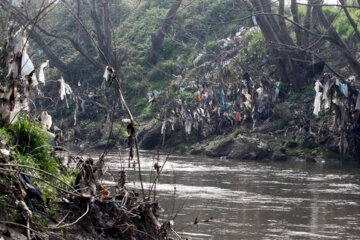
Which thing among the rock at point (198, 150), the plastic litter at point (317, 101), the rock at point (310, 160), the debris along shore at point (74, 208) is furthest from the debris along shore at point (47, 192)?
the rock at point (198, 150)

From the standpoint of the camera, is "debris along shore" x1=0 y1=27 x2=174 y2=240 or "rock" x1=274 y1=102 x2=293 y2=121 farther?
"rock" x1=274 y1=102 x2=293 y2=121

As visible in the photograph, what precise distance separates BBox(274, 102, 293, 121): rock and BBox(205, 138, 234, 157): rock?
1.92 m

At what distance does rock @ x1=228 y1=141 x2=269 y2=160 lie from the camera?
15953 mm

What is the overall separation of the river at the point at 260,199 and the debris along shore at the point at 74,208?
0.94ft

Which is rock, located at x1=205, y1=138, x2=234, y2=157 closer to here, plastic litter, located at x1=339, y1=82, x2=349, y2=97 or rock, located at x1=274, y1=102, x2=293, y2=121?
rock, located at x1=274, y1=102, x2=293, y2=121

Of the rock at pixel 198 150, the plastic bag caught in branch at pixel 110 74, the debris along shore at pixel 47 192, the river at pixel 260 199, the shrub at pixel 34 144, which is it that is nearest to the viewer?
the debris along shore at pixel 47 192

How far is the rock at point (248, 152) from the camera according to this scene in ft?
52.3

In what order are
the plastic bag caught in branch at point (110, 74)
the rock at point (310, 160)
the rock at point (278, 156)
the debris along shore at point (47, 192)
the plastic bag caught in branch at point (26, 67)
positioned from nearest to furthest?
the debris along shore at point (47, 192)
the plastic bag caught in branch at point (110, 74)
the plastic bag caught in branch at point (26, 67)
the rock at point (310, 160)
the rock at point (278, 156)

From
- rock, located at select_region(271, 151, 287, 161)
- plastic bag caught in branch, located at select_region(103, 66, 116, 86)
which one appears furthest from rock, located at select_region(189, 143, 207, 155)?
plastic bag caught in branch, located at select_region(103, 66, 116, 86)

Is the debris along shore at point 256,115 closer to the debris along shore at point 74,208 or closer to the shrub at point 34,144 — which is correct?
the shrub at point 34,144

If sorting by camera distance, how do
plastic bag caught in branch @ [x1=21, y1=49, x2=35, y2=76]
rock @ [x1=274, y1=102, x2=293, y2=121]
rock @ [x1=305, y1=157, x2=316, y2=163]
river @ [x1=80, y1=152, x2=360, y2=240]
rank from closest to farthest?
plastic bag caught in branch @ [x1=21, y1=49, x2=35, y2=76]
river @ [x1=80, y1=152, x2=360, y2=240]
rock @ [x1=305, y1=157, x2=316, y2=163]
rock @ [x1=274, y1=102, x2=293, y2=121]

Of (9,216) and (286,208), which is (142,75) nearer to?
(286,208)

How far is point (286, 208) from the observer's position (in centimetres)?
835

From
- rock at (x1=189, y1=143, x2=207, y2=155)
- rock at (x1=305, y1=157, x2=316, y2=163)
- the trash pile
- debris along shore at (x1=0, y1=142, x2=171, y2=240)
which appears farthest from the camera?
rock at (x1=189, y1=143, x2=207, y2=155)
